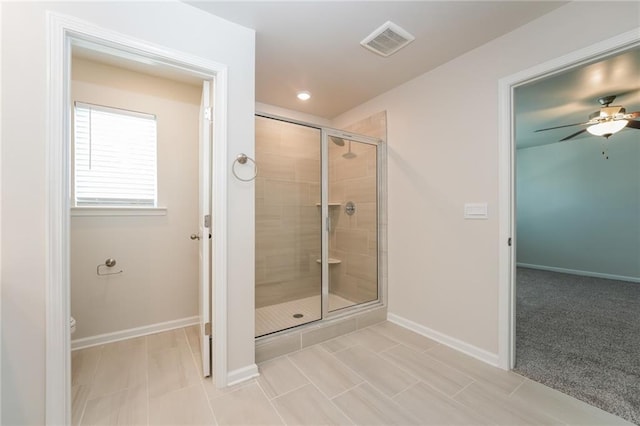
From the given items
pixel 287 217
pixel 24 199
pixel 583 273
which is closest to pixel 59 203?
pixel 24 199

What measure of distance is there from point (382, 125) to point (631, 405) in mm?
2714

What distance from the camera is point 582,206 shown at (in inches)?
190

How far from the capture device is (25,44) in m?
1.24

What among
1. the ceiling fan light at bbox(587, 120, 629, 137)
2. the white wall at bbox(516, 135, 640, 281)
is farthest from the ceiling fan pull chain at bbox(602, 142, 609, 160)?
the ceiling fan light at bbox(587, 120, 629, 137)

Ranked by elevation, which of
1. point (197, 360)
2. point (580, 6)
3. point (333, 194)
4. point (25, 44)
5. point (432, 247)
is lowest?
point (197, 360)

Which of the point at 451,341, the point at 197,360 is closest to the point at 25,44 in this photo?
the point at 197,360

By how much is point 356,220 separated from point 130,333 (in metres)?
2.46

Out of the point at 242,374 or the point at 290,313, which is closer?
the point at 242,374

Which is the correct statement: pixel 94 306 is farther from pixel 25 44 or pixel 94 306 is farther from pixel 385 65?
pixel 385 65

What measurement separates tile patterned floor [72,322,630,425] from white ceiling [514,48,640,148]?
82.8 inches

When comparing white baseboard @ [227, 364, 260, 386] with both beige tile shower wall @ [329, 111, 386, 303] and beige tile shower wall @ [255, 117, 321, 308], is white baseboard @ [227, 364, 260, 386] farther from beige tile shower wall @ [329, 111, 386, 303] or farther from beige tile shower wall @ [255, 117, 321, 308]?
beige tile shower wall @ [329, 111, 386, 303]

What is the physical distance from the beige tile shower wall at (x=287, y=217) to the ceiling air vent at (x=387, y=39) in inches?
38.4

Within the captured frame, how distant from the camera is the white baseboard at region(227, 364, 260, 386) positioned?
1720mm

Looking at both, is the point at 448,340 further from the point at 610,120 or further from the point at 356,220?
the point at 610,120
